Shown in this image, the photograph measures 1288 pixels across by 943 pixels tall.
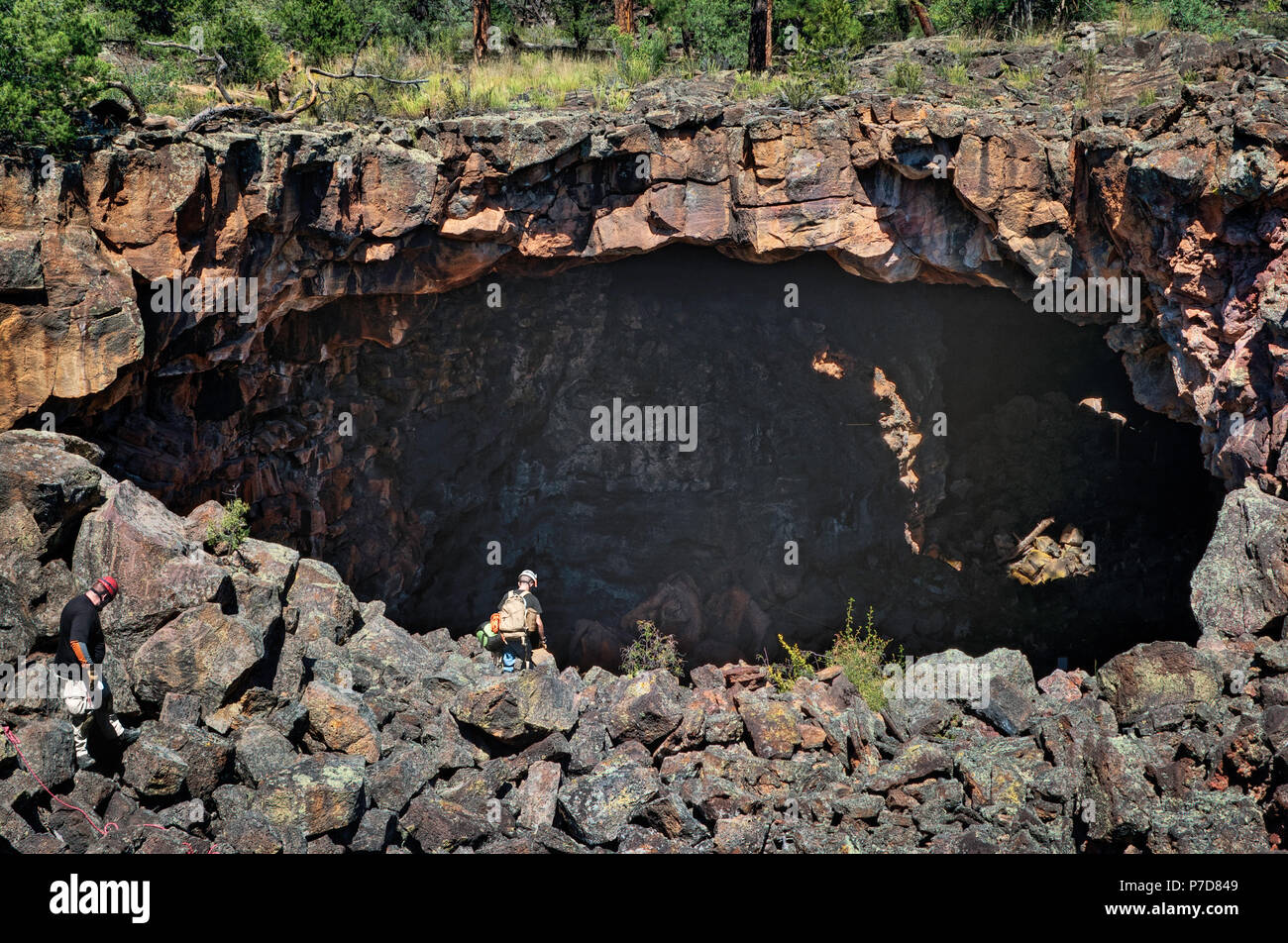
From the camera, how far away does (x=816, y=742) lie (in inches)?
408

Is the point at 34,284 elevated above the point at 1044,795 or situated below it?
above

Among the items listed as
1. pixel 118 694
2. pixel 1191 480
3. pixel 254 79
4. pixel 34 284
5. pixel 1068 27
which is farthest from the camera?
pixel 1191 480

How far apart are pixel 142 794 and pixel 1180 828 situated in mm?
7814

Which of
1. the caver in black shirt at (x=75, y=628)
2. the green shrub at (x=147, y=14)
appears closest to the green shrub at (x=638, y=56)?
the green shrub at (x=147, y=14)

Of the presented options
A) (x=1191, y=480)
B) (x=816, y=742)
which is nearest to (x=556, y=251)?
(x=816, y=742)

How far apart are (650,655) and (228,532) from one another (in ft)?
21.4

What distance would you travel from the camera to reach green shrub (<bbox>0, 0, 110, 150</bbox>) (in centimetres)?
1014

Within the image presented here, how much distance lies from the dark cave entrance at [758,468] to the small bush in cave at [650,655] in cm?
63

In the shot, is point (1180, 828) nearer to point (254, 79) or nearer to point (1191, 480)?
point (1191, 480)

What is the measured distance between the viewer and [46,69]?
1045 cm

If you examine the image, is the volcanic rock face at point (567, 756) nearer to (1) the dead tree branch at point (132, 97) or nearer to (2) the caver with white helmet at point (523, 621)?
(2) the caver with white helmet at point (523, 621)

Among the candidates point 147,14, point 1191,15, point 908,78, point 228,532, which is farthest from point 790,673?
point 147,14

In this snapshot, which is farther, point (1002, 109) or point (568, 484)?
point (568, 484)

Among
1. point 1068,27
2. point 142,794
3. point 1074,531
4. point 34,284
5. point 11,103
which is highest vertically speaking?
point 1068,27
